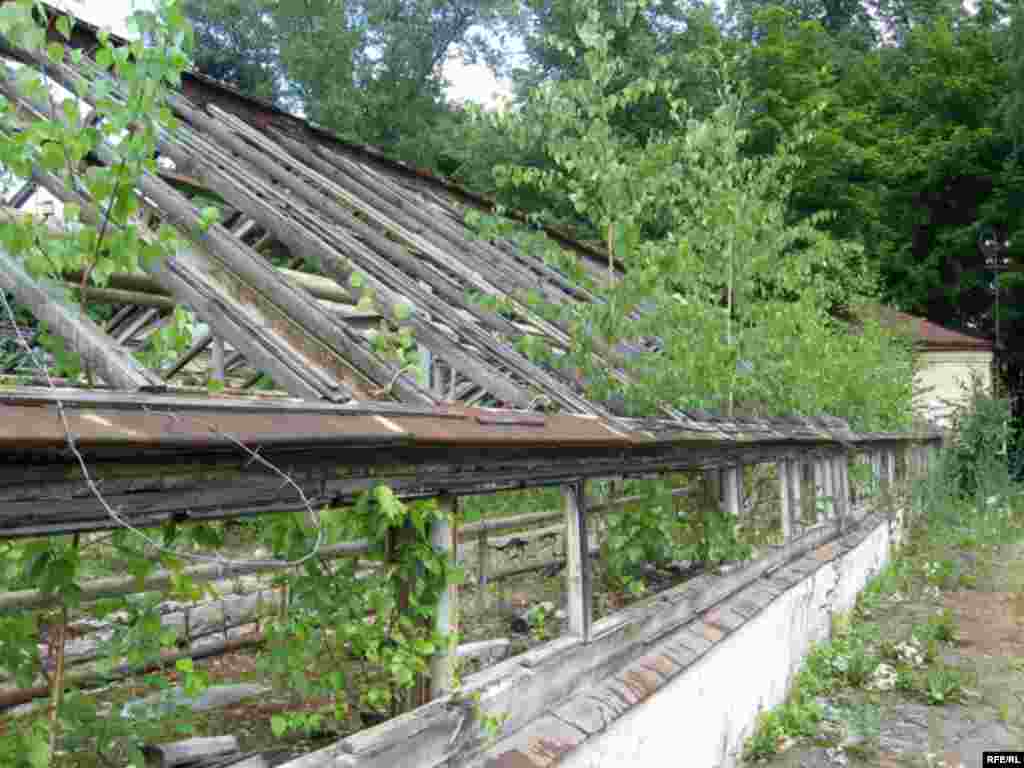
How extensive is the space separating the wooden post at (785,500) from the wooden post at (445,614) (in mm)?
5897

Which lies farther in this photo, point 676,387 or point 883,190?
point 883,190

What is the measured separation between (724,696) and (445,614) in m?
3.47

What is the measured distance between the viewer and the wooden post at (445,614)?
11.4ft

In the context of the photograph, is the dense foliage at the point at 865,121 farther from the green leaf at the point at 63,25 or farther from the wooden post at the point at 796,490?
the green leaf at the point at 63,25

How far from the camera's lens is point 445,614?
11.5 feet

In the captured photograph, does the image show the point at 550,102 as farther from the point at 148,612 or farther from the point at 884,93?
the point at 884,93

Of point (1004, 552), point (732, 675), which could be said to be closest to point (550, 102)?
point (732, 675)

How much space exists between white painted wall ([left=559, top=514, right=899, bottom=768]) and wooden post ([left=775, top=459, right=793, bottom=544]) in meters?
0.52

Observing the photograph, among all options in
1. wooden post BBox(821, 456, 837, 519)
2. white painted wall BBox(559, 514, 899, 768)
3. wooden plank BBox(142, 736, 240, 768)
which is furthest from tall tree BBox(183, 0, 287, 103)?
wooden plank BBox(142, 736, 240, 768)

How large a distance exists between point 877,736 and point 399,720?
5.15 metres

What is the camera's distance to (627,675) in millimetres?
4836

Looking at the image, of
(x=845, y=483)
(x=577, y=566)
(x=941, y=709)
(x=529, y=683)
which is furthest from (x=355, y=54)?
(x=529, y=683)

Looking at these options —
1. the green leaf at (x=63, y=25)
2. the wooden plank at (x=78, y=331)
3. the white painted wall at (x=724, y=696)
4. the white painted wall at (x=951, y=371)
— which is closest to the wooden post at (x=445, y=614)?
the white painted wall at (x=724, y=696)

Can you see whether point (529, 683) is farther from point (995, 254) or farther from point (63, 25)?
point (995, 254)
